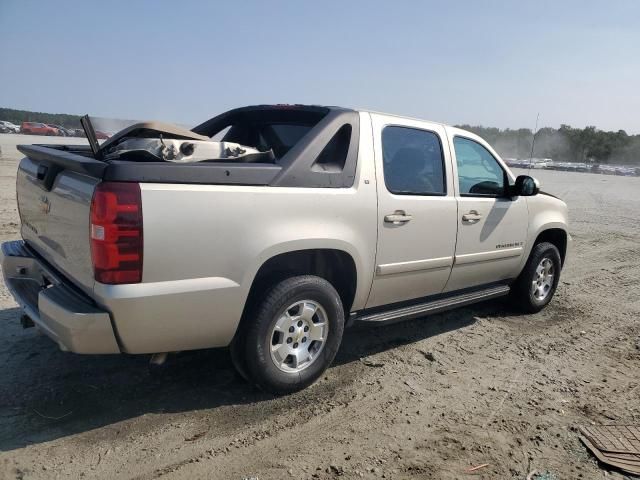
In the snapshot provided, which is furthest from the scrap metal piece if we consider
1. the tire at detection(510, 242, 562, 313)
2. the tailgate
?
the tailgate

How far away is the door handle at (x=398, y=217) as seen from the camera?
372 cm

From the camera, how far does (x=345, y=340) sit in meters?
4.49

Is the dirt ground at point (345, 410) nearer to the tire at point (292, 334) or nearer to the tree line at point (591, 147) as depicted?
the tire at point (292, 334)

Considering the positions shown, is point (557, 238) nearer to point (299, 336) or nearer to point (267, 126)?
point (267, 126)

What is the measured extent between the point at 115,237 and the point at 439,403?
94.1 inches

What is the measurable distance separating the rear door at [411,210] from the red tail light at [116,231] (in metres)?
1.76

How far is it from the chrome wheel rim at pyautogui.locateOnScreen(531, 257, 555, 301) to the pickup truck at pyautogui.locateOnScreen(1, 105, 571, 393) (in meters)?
0.82

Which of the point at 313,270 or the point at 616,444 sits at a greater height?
the point at 313,270

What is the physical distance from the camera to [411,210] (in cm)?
388

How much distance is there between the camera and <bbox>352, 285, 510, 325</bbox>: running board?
3.88m

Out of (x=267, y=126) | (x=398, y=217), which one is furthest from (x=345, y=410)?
(x=267, y=126)

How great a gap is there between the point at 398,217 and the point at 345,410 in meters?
1.44

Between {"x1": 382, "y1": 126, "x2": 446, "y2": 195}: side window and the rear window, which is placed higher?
the rear window

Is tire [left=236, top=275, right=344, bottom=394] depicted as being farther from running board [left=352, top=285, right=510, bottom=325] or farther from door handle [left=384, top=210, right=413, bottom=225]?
door handle [left=384, top=210, right=413, bottom=225]
